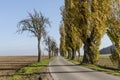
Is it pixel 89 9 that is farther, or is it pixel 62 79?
pixel 89 9

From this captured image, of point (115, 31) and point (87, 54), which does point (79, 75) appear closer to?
point (115, 31)

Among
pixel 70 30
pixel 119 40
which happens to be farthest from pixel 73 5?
pixel 70 30

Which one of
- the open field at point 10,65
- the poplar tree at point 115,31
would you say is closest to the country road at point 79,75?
the poplar tree at point 115,31

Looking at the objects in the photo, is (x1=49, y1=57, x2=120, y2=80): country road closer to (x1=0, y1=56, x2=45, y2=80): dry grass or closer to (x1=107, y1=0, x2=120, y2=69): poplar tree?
(x1=107, y1=0, x2=120, y2=69): poplar tree

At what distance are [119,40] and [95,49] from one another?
12.5 m

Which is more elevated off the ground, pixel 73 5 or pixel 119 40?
pixel 73 5

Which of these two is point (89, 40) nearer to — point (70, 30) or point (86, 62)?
point (86, 62)

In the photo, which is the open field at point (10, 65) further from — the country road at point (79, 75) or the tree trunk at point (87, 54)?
Result: the tree trunk at point (87, 54)

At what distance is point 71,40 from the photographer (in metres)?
78.6

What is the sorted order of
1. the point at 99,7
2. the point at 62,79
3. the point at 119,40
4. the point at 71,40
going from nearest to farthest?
the point at 62,79
the point at 119,40
the point at 99,7
the point at 71,40

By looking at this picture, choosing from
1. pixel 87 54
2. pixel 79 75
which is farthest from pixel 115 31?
pixel 87 54

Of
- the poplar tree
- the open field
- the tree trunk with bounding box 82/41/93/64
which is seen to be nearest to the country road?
the poplar tree

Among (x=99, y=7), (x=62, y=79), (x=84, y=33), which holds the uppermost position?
(x=99, y=7)

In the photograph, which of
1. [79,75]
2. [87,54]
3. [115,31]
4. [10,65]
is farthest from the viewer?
[10,65]
